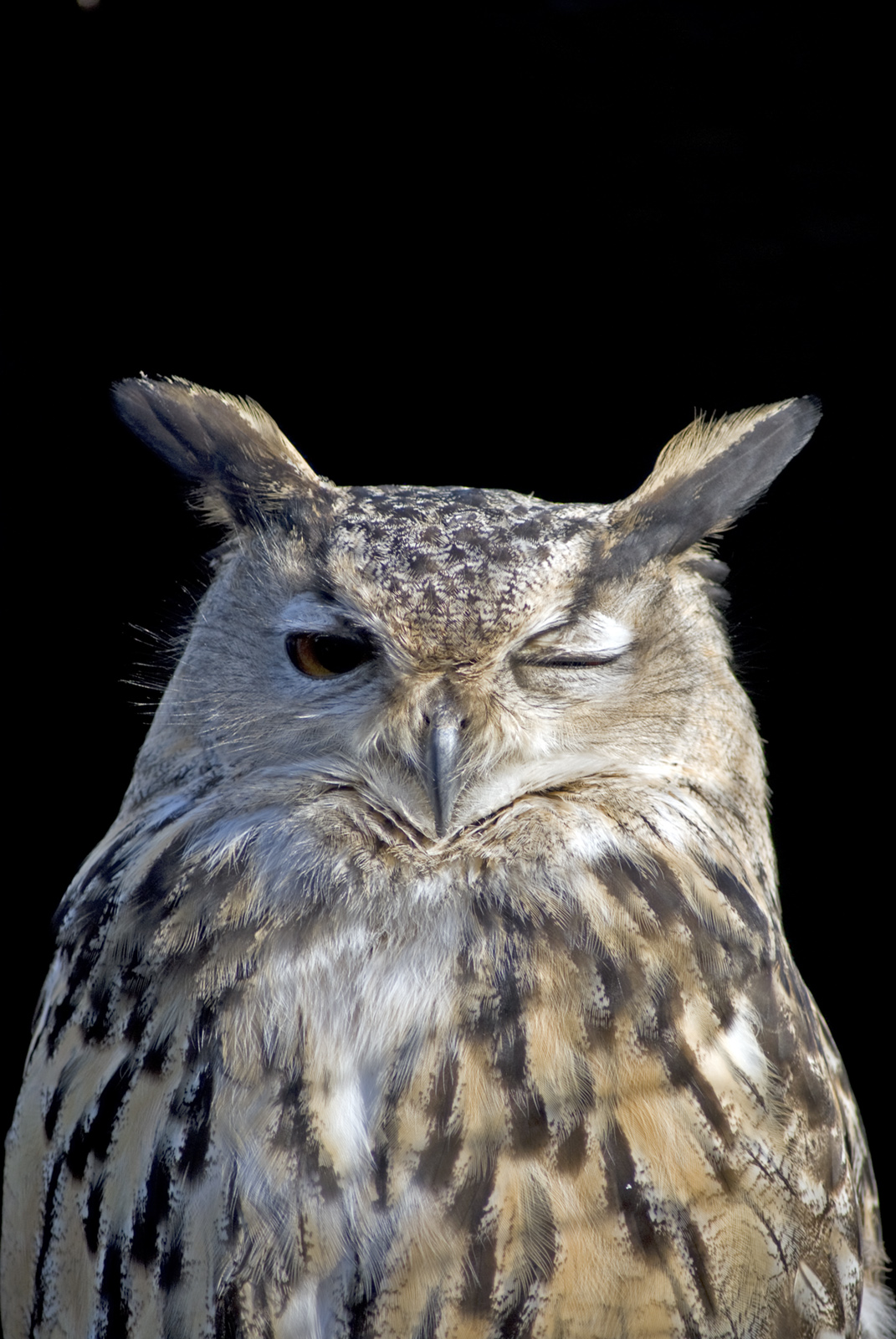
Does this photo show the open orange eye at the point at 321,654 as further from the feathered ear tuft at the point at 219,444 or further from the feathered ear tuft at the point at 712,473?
the feathered ear tuft at the point at 712,473

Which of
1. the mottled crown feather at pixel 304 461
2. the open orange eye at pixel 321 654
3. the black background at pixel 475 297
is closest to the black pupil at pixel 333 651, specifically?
the open orange eye at pixel 321 654

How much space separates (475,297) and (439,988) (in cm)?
117

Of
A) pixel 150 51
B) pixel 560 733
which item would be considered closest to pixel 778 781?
pixel 560 733

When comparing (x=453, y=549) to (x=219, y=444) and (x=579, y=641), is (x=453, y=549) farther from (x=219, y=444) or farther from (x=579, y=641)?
(x=219, y=444)

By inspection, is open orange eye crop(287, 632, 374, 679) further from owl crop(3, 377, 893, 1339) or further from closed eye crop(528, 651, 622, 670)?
closed eye crop(528, 651, 622, 670)

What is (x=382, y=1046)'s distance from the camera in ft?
2.79

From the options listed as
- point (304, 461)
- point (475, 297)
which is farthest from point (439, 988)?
point (475, 297)

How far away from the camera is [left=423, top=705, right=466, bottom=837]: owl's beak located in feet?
2.86

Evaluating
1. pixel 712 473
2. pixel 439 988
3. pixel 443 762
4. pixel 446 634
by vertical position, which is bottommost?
pixel 439 988

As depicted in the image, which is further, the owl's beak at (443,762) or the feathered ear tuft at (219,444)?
the feathered ear tuft at (219,444)

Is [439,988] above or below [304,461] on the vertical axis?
below

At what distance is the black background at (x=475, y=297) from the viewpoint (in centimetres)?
142

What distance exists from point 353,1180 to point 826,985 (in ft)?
4.31

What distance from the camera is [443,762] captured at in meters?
0.87
